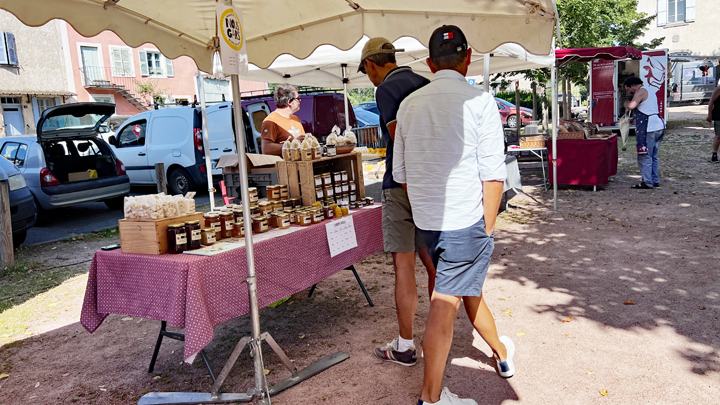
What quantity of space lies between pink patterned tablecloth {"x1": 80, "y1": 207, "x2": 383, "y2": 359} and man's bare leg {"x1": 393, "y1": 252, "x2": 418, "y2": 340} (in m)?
0.65

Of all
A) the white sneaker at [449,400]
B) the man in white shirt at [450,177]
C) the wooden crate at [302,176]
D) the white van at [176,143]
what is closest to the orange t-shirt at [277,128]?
the wooden crate at [302,176]

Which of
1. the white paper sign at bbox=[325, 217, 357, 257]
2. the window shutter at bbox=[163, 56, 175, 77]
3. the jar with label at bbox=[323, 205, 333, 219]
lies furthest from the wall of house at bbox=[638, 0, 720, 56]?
the jar with label at bbox=[323, 205, 333, 219]

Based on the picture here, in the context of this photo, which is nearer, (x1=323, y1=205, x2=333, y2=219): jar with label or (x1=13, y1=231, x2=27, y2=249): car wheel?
(x1=323, y1=205, x2=333, y2=219): jar with label

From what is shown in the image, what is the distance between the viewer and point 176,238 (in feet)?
9.52

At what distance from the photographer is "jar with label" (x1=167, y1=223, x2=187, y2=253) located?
2.91 meters

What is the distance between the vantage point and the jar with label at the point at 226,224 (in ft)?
10.9

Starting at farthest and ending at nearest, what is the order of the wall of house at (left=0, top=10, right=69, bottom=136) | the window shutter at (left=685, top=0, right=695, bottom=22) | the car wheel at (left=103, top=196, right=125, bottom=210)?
the window shutter at (left=685, top=0, right=695, bottom=22) < the wall of house at (left=0, top=10, right=69, bottom=136) < the car wheel at (left=103, top=196, right=125, bottom=210)

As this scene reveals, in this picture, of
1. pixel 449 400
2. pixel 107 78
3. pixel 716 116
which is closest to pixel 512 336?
pixel 449 400

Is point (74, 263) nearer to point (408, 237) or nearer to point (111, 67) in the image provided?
point (408, 237)

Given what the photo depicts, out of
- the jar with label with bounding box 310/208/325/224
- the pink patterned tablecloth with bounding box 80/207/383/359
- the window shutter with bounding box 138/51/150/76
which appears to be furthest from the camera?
the window shutter with bounding box 138/51/150/76

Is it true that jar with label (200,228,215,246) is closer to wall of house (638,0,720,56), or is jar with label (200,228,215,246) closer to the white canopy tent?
the white canopy tent

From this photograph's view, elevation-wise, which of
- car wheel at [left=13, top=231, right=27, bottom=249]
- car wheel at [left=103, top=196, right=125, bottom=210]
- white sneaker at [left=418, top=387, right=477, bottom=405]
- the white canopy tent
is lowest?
white sneaker at [left=418, top=387, right=477, bottom=405]

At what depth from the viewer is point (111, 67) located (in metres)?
29.3

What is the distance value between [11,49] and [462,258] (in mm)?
29342
